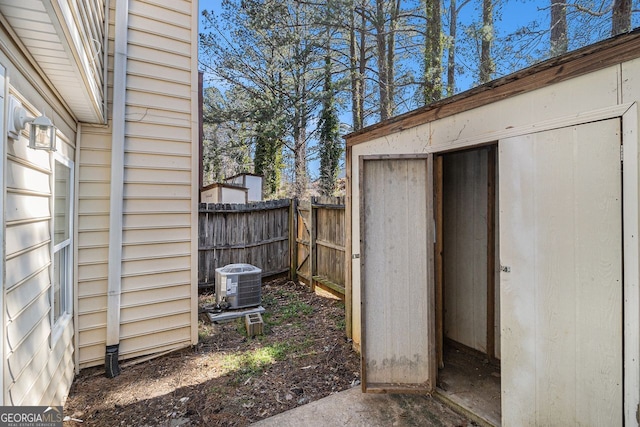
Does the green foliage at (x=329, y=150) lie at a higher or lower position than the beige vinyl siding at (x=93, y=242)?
higher

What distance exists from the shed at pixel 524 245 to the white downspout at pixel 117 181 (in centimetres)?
240

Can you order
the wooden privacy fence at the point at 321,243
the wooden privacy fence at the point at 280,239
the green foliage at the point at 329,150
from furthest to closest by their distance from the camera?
the green foliage at the point at 329,150
the wooden privacy fence at the point at 280,239
the wooden privacy fence at the point at 321,243

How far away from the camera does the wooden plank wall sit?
586 centimetres

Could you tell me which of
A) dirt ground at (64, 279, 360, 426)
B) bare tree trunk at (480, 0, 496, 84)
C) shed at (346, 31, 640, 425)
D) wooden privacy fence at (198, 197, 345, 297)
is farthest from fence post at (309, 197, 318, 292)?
bare tree trunk at (480, 0, 496, 84)

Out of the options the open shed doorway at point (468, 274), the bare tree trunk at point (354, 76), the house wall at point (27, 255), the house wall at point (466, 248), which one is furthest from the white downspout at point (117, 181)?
the bare tree trunk at point (354, 76)

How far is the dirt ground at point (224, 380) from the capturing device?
248 centimetres

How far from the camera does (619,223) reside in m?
1.64

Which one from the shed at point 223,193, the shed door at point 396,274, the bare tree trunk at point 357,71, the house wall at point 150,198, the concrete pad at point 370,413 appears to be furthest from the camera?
the bare tree trunk at point 357,71

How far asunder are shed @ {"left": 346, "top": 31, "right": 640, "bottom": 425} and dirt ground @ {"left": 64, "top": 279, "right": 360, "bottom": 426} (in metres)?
0.49

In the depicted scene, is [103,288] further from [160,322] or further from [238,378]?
[238,378]

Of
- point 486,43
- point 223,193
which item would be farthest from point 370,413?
point 486,43

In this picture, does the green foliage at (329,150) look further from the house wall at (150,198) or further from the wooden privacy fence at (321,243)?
the house wall at (150,198)

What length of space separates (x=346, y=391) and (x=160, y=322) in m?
2.10

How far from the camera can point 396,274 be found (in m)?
2.82
